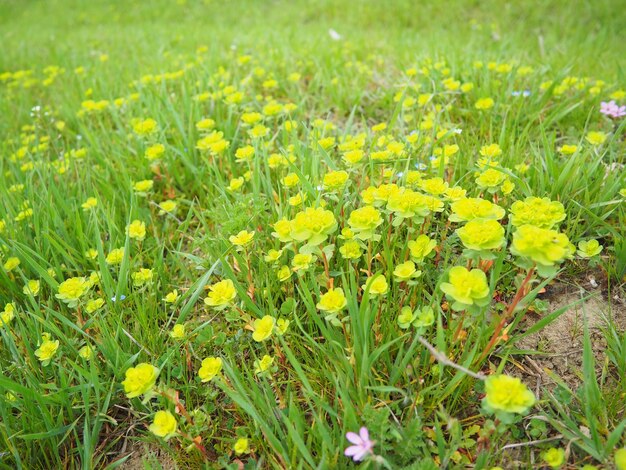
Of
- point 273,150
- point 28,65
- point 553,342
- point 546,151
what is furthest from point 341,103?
point 28,65

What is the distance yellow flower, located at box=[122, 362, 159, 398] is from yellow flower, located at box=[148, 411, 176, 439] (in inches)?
3.9

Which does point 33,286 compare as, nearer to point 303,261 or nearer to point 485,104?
point 303,261

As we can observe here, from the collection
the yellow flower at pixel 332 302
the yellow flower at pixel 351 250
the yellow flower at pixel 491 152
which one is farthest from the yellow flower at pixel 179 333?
the yellow flower at pixel 491 152

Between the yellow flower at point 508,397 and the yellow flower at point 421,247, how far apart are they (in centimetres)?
56

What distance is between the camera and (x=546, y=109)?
2.92 metres

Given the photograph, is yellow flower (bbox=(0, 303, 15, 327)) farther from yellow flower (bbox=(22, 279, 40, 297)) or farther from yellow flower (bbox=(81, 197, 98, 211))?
yellow flower (bbox=(81, 197, 98, 211))

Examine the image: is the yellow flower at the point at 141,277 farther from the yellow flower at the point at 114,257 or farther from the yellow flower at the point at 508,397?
the yellow flower at the point at 508,397

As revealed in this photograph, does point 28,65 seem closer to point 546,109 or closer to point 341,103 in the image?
point 341,103

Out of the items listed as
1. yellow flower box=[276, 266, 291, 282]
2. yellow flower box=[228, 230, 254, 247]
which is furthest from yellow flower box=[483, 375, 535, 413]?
yellow flower box=[228, 230, 254, 247]

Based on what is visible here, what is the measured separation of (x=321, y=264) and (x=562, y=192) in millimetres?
1188

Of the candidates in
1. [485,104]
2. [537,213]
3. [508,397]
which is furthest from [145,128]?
[508,397]

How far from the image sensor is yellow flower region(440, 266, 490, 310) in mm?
1333

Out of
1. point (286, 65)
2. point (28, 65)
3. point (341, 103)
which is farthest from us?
point (28, 65)

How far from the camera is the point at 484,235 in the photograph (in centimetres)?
139
